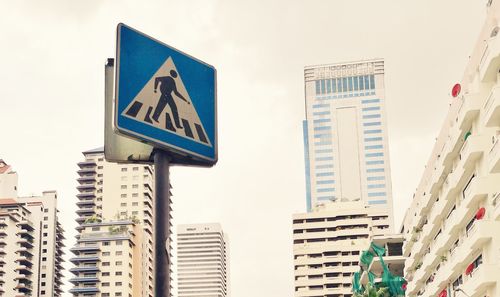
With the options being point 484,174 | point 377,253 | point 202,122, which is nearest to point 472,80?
point 484,174

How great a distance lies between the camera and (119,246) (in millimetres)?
147625

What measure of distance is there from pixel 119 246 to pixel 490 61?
115m

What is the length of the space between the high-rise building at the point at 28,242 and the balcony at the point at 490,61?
12068 centimetres

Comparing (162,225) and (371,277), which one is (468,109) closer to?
(162,225)

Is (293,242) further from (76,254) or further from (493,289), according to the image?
(493,289)

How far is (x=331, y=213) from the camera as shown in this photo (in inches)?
5704

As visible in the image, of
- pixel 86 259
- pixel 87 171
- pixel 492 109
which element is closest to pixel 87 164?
pixel 87 171

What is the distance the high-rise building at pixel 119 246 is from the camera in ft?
483

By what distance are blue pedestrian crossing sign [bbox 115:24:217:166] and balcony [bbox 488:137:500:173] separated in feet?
116

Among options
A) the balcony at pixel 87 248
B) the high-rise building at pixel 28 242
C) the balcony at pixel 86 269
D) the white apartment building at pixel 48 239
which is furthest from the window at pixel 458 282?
the white apartment building at pixel 48 239

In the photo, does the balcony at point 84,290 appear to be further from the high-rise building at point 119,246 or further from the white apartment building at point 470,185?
the white apartment building at point 470,185

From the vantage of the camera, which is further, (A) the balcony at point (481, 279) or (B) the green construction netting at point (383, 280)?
(B) the green construction netting at point (383, 280)

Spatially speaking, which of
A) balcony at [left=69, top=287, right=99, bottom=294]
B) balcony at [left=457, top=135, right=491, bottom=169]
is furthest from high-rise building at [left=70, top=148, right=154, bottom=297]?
balcony at [left=457, top=135, right=491, bottom=169]

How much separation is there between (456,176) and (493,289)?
8.75 metres
